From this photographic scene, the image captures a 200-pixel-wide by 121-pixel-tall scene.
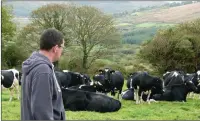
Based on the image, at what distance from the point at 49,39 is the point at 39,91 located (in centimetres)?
60

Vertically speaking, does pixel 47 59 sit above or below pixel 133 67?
above

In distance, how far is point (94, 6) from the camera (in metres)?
44.3

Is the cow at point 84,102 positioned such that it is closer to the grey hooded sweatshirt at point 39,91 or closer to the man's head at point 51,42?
the grey hooded sweatshirt at point 39,91

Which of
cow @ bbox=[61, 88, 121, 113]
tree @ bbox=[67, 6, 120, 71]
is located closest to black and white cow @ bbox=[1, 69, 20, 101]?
cow @ bbox=[61, 88, 121, 113]

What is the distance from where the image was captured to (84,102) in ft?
49.5

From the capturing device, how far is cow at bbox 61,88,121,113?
15062 millimetres

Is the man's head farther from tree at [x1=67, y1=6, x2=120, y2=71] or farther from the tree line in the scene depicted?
tree at [x1=67, y1=6, x2=120, y2=71]

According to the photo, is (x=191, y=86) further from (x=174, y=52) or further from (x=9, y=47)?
(x=9, y=47)

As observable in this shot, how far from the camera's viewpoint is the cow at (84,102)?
15.1 m

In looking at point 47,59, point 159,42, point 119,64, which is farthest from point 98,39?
point 47,59

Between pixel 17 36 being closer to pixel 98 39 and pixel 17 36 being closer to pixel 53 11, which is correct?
pixel 53 11

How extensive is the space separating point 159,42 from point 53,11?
39.6 feet

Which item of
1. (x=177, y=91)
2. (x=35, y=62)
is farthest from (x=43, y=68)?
(x=177, y=91)

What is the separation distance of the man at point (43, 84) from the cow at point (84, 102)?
1016 cm
